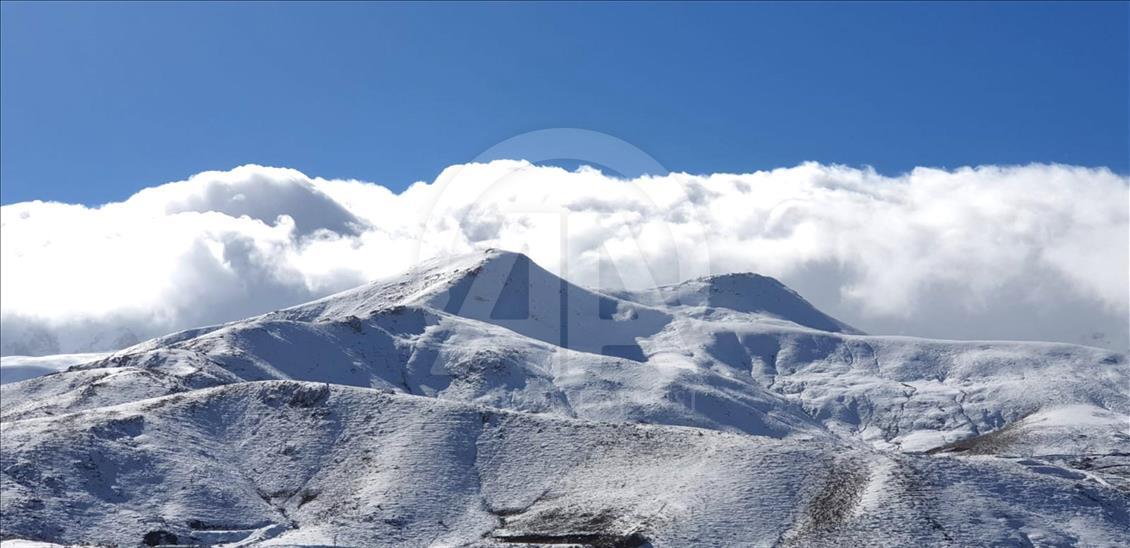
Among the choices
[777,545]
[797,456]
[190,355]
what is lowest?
[777,545]

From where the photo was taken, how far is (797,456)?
375ft

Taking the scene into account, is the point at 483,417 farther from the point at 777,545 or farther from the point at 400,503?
the point at 777,545

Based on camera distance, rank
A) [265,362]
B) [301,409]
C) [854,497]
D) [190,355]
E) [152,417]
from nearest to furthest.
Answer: [854,497] → [152,417] → [301,409] → [190,355] → [265,362]

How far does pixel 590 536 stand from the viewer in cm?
10050

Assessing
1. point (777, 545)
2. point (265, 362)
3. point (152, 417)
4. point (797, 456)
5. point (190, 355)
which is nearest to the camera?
point (777, 545)

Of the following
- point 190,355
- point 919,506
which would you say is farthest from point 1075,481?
point 190,355

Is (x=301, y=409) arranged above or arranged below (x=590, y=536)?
above

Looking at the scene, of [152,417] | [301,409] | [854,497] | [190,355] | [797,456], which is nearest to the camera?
[854,497]

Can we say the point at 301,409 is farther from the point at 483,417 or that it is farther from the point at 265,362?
the point at 265,362

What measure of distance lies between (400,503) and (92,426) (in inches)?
1320

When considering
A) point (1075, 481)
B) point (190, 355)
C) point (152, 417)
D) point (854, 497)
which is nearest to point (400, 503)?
point (152, 417)

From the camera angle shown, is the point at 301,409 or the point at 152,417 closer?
the point at 152,417

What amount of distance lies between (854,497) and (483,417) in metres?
43.7

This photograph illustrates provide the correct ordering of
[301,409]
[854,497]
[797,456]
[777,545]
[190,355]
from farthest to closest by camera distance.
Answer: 1. [190,355]
2. [301,409]
3. [797,456]
4. [854,497]
5. [777,545]
